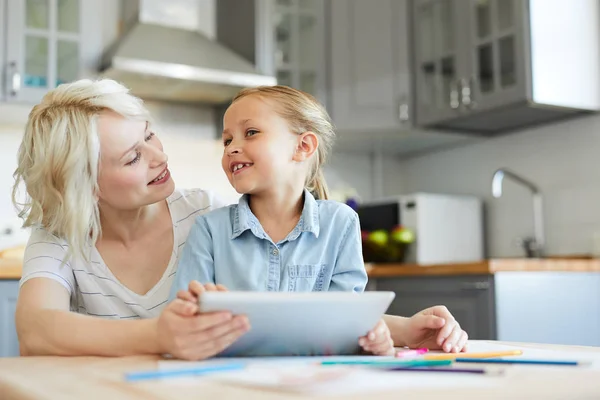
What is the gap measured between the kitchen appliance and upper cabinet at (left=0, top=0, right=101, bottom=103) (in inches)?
59.4

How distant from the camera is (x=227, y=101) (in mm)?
3756

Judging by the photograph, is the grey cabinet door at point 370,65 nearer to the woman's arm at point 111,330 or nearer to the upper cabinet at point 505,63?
the upper cabinet at point 505,63

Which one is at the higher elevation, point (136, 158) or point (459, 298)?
point (136, 158)

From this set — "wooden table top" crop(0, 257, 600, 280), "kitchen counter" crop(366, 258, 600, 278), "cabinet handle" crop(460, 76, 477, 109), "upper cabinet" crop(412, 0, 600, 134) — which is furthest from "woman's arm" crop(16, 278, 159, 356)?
"cabinet handle" crop(460, 76, 477, 109)

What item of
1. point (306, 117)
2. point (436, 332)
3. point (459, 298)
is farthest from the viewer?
point (459, 298)

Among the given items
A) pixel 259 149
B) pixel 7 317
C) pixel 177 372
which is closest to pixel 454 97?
pixel 7 317

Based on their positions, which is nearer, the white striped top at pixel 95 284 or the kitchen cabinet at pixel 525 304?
the white striped top at pixel 95 284

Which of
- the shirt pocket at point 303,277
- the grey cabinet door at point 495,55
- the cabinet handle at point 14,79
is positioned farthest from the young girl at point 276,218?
the cabinet handle at point 14,79

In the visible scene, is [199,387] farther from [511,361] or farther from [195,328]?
[511,361]

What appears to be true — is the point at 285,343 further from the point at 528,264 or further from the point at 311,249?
the point at 528,264

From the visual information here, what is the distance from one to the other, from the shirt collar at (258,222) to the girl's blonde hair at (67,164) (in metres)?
0.25

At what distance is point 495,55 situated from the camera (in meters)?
3.24

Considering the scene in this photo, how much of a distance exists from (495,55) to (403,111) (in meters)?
0.55

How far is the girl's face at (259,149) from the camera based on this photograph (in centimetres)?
136
